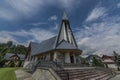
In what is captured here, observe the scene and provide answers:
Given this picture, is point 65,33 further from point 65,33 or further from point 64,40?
point 64,40

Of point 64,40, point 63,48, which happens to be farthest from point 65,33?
point 63,48

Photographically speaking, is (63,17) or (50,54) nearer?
(50,54)

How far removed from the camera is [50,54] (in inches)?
838

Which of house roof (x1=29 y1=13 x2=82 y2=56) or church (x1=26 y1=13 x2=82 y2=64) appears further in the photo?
house roof (x1=29 y1=13 x2=82 y2=56)

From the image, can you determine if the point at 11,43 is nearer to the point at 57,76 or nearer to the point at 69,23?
the point at 69,23

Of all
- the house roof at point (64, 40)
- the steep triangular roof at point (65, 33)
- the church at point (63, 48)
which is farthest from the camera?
the steep triangular roof at point (65, 33)

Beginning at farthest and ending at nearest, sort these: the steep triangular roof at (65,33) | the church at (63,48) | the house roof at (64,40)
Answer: the steep triangular roof at (65,33) < the house roof at (64,40) < the church at (63,48)

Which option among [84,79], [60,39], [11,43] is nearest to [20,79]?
[84,79]

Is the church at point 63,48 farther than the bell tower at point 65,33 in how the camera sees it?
No

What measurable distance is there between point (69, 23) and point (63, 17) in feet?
6.82

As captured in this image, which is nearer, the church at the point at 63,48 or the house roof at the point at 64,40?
the church at the point at 63,48

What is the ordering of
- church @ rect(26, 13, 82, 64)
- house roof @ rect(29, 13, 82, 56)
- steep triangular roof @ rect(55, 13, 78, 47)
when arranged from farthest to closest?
steep triangular roof @ rect(55, 13, 78, 47) → house roof @ rect(29, 13, 82, 56) → church @ rect(26, 13, 82, 64)

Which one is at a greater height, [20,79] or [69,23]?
[69,23]

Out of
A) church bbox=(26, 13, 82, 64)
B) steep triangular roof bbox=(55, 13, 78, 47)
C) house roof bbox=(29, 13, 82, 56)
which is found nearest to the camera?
church bbox=(26, 13, 82, 64)
